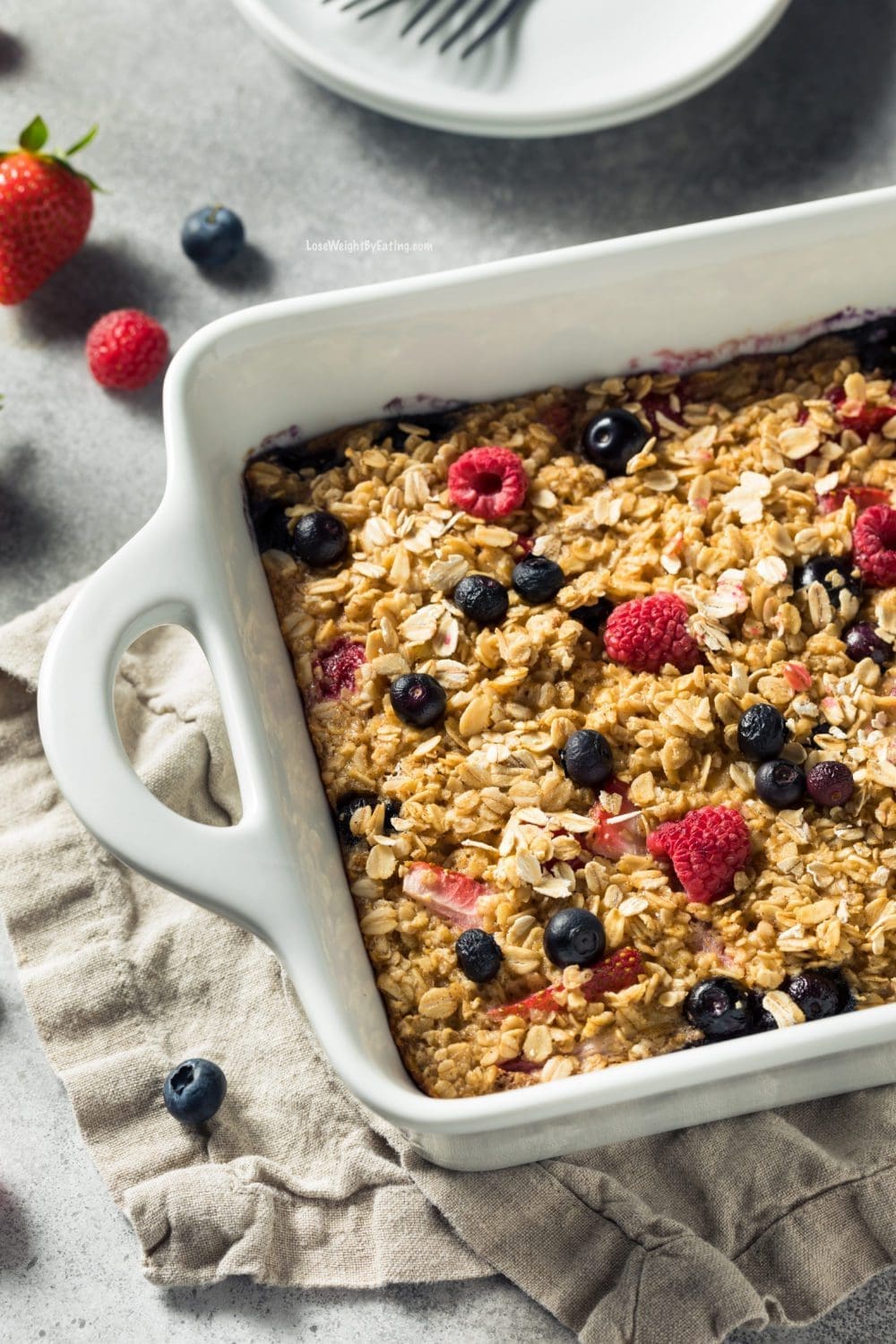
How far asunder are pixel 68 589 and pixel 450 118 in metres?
→ 0.88

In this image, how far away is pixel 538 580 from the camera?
169 cm

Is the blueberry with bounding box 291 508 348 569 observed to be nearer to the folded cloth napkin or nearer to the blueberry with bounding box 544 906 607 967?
the folded cloth napkin

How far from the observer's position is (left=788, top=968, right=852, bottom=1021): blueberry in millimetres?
1527

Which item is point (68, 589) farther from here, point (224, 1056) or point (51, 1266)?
point (51, 1266)

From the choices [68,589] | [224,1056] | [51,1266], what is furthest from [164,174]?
[51,1266]

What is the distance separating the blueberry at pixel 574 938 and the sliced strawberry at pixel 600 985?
16 mm

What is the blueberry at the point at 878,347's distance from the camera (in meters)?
1.84

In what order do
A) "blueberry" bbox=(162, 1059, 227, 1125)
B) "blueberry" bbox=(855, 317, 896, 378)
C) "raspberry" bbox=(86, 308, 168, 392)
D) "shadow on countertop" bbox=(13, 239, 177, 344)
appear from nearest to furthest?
1. "blueberry" bbox=(162, 1059, 227, 1125)
2. "blueberry" bbox=(855, 317, 896, 378)
3. "raspberry" bbox=(86, 308, 168, 392)
4. "shadow on countertop" bbox=(13, 239, 177, 344)

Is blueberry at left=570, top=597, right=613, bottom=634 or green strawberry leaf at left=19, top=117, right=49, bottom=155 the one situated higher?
green strawberry leaf at left=19, top=117, right=49, bottom=155

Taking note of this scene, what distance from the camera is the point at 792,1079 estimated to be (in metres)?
1.66

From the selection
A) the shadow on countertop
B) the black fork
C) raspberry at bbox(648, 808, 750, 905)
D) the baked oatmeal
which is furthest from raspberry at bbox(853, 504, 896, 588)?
the shadow on countertop

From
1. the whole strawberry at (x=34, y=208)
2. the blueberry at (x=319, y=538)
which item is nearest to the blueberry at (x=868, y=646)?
the blueberry at (x=319, y=538)

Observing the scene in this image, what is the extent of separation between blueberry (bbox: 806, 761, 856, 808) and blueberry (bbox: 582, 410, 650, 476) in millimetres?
449

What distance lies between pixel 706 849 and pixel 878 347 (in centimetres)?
72
